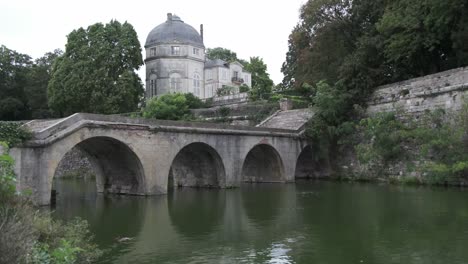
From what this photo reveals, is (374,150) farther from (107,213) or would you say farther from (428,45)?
(107,213)

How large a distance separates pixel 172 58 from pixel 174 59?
0.25 m

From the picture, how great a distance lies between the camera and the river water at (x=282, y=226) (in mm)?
11195

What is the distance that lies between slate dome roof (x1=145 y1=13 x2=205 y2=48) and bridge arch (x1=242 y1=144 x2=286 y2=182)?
2688 cm

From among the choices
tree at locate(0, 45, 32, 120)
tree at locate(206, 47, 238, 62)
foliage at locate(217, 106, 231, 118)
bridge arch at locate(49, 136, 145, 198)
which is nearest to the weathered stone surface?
foliage at locate(217, 106, 231, 118)

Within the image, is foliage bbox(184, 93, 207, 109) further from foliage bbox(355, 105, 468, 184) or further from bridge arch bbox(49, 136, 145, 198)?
bridge arch bbox(49, 136, 145, 198)

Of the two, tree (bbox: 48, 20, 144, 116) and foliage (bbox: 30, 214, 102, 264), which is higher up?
tree (bbox: 48, 20, 144, 116)

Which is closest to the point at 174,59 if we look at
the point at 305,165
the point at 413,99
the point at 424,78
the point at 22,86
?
the point at 22,86

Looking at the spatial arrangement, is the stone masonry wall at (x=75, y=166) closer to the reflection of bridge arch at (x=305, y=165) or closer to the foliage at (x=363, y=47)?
the reflection of bridge arch at (x=305, y=165)

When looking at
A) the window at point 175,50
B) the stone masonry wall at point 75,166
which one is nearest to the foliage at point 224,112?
the stone masonry wall at point 75,166

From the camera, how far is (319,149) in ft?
104

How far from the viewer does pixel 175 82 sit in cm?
5547

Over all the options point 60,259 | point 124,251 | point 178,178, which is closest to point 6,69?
point 178,178

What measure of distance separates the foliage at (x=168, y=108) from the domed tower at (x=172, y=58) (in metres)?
13.6

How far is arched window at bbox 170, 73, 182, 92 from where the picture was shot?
5534 centimetres
